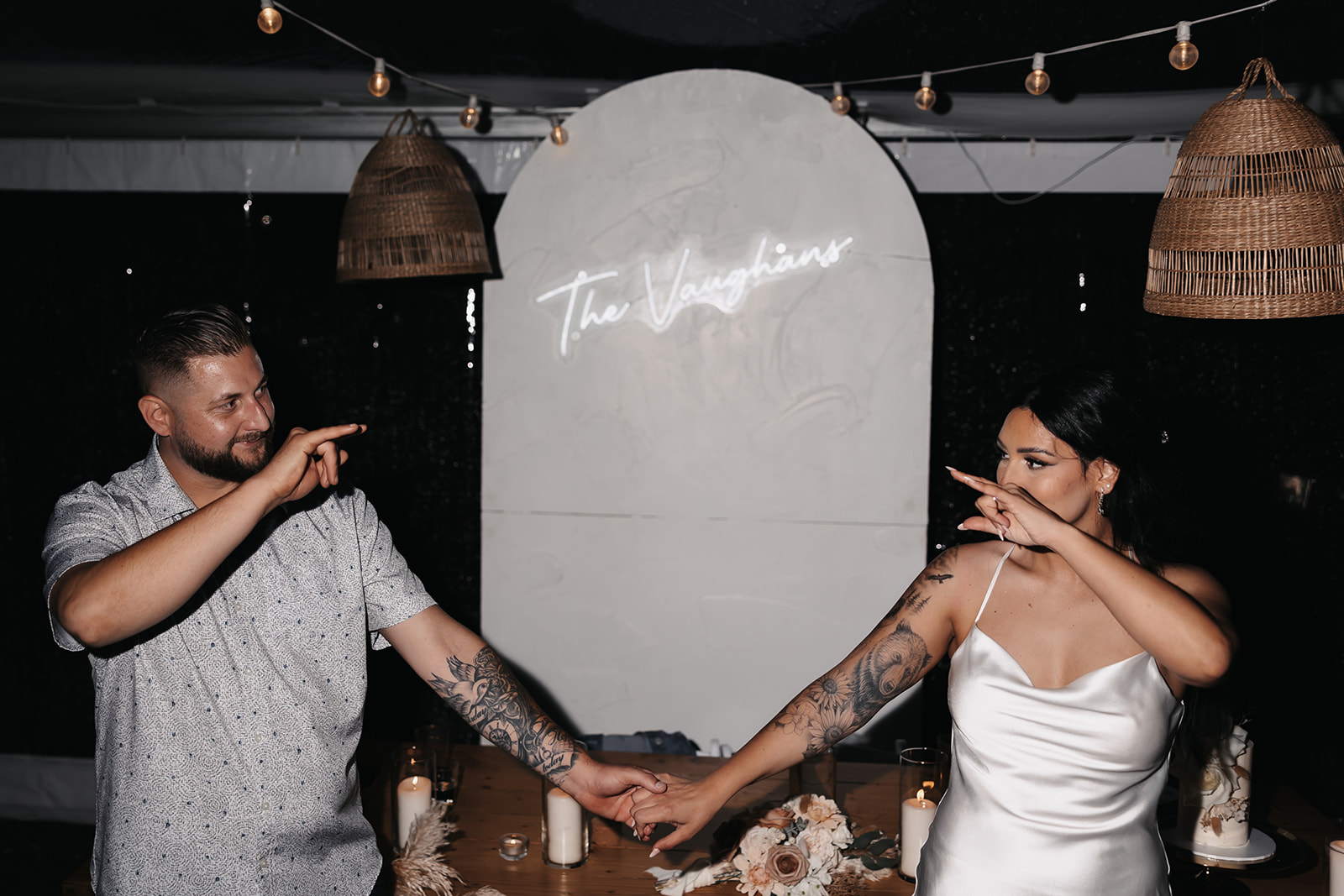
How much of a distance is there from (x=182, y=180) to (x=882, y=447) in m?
3.01

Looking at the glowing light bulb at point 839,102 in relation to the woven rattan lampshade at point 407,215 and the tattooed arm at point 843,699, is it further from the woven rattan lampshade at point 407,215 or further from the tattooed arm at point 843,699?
the tattooed arm at point 843,699

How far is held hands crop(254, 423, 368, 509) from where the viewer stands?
163 centimetres

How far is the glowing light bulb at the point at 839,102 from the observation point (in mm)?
3355

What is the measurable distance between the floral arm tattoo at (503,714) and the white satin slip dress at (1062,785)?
812 millimetres

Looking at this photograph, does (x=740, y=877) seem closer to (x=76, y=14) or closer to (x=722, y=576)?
(x=722, y=576)

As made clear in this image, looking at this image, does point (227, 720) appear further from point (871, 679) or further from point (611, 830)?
point (871, 679)

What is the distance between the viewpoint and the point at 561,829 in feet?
7.09

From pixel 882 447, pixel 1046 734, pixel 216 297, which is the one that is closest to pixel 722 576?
pixel 882 447

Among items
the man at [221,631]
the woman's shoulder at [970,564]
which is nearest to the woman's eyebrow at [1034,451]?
the woman's shoulder at [970,564]

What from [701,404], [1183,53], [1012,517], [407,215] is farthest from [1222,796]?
[407,215]

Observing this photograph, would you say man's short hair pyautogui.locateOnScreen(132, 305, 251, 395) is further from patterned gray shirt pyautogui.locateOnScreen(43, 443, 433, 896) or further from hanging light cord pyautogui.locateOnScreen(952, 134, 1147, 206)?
hanging light cord pyautogui.locateOnScreen(952, 134, 1147, 206)

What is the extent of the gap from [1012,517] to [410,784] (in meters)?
1.48

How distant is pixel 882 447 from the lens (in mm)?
3545

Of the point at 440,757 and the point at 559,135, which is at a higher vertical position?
the point at 559,135
